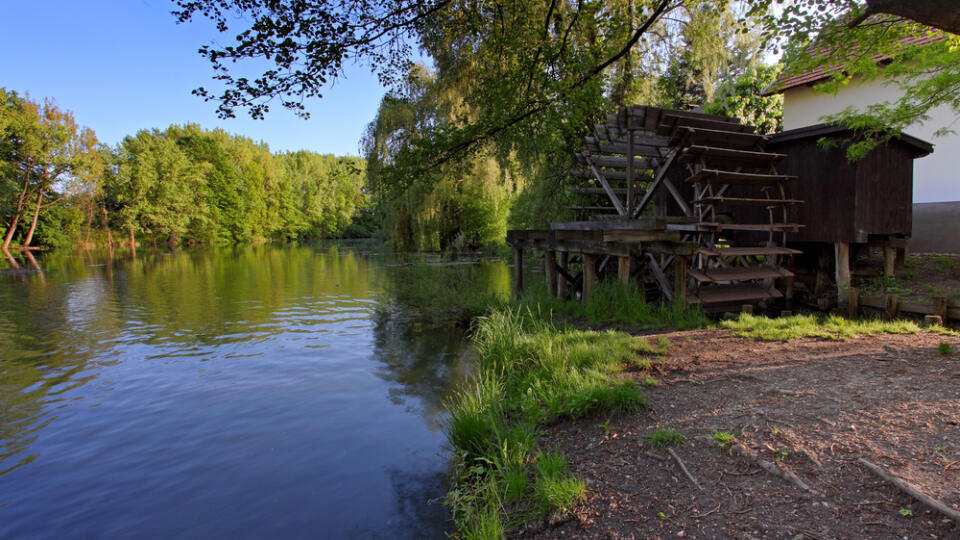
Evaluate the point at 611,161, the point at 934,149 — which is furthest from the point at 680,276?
the point at 934,149

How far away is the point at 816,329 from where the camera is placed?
6527 mm

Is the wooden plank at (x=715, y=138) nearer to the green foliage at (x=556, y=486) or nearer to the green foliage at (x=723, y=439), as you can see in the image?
the green foliage at (x=723, y=439)

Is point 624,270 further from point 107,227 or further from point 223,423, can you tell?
point 107,227

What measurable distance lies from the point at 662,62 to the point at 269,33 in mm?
10677

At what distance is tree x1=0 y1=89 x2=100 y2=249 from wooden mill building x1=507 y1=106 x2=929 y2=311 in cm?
4160

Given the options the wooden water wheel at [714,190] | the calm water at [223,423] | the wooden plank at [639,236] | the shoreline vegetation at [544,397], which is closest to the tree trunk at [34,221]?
the calm water at [223,423]

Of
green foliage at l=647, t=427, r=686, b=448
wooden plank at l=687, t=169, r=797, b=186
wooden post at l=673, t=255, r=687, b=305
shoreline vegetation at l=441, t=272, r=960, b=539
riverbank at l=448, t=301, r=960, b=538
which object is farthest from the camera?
wooden plank at l=687, t=169, r=797, b=186

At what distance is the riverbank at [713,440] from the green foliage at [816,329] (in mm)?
258

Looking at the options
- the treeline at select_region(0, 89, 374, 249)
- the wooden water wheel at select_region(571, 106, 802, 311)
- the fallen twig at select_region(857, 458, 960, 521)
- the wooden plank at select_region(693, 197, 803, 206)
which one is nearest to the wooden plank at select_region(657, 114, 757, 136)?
the wooden water wheel at select_region(571, 106, 802, 311)

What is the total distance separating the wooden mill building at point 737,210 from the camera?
8.77 meters

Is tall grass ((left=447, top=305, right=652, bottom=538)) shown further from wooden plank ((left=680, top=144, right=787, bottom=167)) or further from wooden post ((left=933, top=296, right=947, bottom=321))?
wooden post ((left=933, top=296, right=947, bottom=321))

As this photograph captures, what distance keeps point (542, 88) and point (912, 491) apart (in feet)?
20.9

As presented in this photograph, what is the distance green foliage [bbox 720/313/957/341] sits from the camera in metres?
6.32

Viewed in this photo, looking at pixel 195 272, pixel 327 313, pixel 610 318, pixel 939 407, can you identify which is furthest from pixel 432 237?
pixel 939 407
